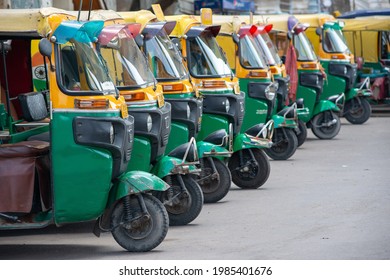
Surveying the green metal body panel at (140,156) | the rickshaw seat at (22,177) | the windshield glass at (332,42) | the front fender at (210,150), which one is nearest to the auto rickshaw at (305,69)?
the windshield glass at (332,42)

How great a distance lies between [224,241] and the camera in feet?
34.1

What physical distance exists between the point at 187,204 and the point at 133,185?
170 centimetres

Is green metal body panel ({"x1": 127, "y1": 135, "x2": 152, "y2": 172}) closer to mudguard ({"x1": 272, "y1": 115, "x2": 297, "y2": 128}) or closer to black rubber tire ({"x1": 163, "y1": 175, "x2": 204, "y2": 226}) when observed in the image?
black rubber tire ({"x1": 163, "y1": 175, "x2": 204, "y2": 226})

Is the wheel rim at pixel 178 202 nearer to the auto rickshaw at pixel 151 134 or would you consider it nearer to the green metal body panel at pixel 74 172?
the auto rickshaw at pixel 151 134

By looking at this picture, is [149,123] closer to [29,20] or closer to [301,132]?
[29,20]

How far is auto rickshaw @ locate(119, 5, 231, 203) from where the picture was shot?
42.3 ft

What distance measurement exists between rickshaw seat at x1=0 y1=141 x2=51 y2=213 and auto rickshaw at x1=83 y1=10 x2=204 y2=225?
5.03 feet

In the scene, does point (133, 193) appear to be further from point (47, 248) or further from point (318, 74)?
point (318, 74)

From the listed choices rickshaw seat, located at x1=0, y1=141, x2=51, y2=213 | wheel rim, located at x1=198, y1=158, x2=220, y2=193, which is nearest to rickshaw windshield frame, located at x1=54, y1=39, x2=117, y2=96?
rickshaw seat, located at x1=0, y1=141, x2=51, y2=213

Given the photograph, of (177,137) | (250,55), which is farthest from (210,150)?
(250,55)

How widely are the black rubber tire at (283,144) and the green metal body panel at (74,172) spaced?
8773 mm

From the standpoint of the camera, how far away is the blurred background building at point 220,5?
22.0m

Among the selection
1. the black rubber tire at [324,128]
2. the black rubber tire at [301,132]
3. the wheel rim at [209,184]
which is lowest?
the black rubber tire at [324,128]

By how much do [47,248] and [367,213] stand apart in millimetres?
3442
